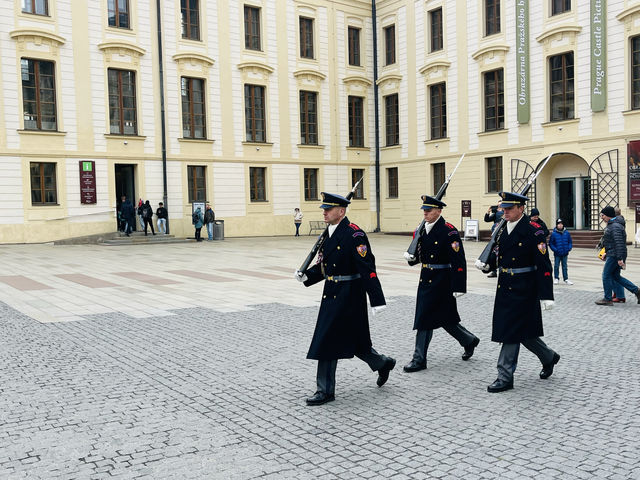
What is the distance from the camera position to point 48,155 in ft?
88.2

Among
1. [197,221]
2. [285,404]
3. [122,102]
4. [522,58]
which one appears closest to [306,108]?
[197,221]

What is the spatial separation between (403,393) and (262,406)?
135 centimetres

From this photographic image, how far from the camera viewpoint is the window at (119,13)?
93.6 feet

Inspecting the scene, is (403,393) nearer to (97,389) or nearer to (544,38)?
(97,389)

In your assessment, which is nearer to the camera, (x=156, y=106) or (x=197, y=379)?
(x=197, y=379)

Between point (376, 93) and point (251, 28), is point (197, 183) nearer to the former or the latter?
point (251, 28)

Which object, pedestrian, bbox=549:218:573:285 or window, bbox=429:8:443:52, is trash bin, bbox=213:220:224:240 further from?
pedestrian, bbox=549:218:573:285

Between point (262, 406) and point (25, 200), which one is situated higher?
point (25, 200)

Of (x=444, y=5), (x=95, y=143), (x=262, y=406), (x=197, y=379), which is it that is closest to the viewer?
(x=262, y=406)

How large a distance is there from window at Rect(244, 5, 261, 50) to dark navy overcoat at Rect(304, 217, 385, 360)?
28.2 meters

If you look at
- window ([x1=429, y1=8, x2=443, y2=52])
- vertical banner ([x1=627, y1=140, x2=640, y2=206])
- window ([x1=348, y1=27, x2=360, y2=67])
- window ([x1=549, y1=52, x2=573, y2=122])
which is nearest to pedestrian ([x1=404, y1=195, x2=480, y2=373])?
vertical banner ([x1=627, y1=140, x2=640, y2=206])

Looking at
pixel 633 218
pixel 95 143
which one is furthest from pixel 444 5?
pixel 95 143

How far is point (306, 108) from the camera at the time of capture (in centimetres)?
3428

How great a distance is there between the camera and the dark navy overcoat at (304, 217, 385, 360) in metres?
5.82
